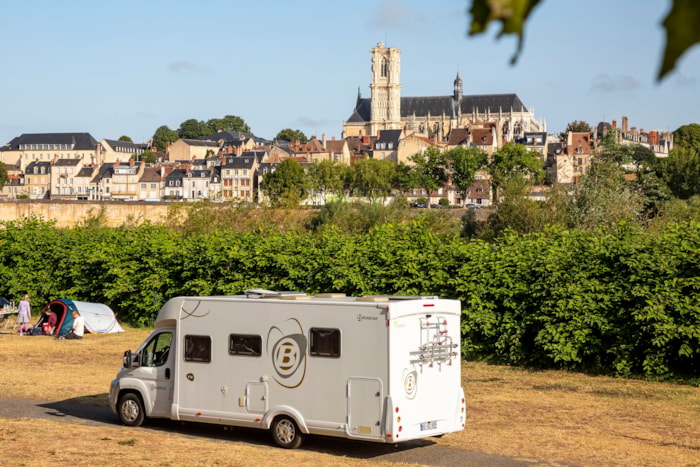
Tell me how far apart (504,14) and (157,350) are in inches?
548

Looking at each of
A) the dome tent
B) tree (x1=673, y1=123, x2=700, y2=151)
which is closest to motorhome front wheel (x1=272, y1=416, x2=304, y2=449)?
the dome tent

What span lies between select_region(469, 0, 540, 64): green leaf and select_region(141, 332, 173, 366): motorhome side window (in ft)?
44.3

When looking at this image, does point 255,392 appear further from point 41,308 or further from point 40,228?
point 40,228

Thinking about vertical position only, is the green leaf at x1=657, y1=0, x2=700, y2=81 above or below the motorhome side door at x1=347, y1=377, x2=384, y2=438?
above

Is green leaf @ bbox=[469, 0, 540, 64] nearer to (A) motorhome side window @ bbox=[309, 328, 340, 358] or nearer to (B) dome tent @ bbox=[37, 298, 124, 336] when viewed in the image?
(A) motorhome side window @ bbox=[309, 328, 340, 358]

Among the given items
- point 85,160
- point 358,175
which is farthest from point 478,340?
point 85,160

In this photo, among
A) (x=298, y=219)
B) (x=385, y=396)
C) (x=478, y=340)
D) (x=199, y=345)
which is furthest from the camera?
(x=298, y=219)

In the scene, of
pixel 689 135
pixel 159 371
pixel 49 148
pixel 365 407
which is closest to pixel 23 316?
pixel 159 371

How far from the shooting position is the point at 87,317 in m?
27.2

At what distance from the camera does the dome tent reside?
27.0 meters

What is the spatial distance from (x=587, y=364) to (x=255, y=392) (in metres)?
9.30

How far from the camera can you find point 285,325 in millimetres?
12586

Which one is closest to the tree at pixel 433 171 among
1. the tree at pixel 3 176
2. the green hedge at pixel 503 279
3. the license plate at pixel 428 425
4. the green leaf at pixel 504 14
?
the tree at pixel 3 176

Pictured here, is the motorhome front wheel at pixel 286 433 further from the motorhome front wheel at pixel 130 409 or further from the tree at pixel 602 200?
the tree at pixel 602 200
